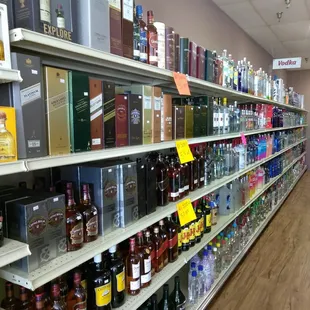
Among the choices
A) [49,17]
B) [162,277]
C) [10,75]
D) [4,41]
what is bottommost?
[162,277]

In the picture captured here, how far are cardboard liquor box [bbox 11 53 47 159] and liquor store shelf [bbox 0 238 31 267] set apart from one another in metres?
0.30

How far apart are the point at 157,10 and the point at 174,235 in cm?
195

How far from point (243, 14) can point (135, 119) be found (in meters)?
3.73

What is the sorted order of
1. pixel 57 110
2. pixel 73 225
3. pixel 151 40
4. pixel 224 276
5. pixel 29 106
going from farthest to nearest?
pixel 224 276, pixel 151 40, pixel 73 225, pixel 57 110, pixel 29 106

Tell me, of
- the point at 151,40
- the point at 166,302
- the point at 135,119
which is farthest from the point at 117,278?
the point at 151,40

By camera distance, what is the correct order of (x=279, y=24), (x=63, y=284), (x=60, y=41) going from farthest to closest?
(x=279, y=24), (x=63, y=284), (x=60, y=41)

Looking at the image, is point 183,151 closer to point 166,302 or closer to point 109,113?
point 109,113

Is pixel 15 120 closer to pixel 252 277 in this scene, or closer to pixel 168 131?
pixel 168 131

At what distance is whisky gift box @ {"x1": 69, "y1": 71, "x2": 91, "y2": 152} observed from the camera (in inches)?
45.7

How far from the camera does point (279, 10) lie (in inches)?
168

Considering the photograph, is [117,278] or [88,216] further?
[117,278]

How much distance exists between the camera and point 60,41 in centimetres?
102

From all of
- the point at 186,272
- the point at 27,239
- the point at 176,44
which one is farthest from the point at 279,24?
the point at 27,239

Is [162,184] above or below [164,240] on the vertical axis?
above
